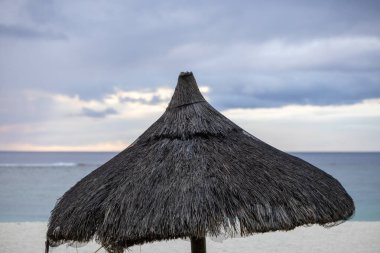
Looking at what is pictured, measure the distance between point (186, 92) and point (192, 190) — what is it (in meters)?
1.24

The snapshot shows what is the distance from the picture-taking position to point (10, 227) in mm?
13641

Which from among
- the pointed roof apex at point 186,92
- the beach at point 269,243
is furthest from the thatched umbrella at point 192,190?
the beach at point 269,243

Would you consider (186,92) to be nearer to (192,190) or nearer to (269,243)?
(192,190)

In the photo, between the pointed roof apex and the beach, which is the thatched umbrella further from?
the beach

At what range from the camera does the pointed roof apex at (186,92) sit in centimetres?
482

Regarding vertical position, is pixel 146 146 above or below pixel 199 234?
above

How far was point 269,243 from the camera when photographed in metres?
10.9

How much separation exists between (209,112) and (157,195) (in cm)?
111

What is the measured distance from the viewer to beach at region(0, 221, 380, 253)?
1030 cm

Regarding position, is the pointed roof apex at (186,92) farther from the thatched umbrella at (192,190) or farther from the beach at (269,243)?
the beach at (269,243)

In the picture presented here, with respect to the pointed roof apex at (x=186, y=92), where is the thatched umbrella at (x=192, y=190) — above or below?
below

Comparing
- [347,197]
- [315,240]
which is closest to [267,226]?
[347,197]

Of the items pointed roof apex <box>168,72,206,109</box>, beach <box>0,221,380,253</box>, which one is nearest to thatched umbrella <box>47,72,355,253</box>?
Answer: pointed roof apex <box>168,72,206,109</box>

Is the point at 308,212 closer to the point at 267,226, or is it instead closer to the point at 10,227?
the point at 267,226
